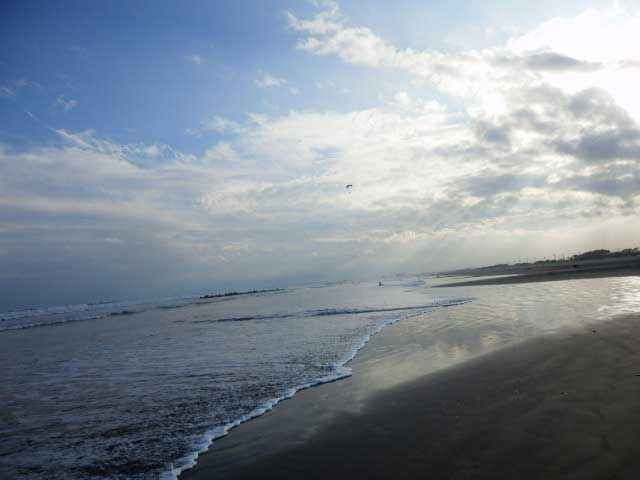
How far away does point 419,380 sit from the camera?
331 inches

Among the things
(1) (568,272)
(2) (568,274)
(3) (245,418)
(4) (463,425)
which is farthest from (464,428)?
(1) (568,272)

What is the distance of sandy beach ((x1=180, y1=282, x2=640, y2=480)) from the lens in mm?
4398

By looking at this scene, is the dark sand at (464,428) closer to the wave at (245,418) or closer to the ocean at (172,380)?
the wave at (245,418)

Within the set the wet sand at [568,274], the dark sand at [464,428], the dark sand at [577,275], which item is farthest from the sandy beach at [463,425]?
the wet sand at [568,274]

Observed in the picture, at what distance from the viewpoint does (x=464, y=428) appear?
17.8 feet

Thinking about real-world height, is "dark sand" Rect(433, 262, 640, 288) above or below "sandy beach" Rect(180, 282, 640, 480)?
below

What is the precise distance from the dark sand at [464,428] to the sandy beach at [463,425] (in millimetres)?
17

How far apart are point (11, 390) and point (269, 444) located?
9.14m

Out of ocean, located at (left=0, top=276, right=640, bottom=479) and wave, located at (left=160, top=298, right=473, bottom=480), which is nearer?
wave, located at (left=160, top=298, right=473, bottom=480)

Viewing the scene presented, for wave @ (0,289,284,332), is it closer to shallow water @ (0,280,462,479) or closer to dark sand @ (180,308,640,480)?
shallow water @ (0,280,462,479)

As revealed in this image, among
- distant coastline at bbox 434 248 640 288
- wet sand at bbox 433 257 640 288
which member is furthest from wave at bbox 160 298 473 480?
distant coastline at bbox 434 248 640 288

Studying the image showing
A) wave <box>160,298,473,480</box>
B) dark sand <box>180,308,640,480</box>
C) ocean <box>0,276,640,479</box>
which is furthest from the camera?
ocean <box>0,276,640,479</box>

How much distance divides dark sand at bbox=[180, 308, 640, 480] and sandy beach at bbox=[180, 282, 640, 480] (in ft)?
0.06

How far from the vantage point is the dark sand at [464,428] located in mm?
4379
